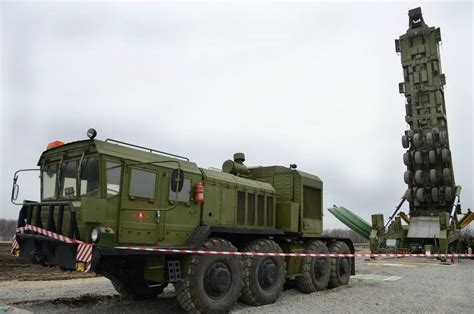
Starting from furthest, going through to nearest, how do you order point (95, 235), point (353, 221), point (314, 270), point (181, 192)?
1. point (353, 221)
2. point (314, 270)
3. point (181, 192)
4. point (95, 235)

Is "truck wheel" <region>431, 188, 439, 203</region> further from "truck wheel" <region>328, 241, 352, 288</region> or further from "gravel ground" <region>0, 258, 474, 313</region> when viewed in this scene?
"truck wheel" <region>328, 241, 352, 288</region>

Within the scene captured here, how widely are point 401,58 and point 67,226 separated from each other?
27.0m

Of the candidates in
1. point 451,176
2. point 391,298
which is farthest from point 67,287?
point 451,176

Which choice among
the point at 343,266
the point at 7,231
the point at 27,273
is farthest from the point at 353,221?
the point at 7,231

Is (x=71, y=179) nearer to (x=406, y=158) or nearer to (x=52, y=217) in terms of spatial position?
(x=52, y=217)

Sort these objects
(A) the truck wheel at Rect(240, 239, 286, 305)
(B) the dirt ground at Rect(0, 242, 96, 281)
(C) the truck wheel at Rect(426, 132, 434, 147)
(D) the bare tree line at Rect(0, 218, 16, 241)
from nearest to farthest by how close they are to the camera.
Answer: (A) the truck wheel at Rect(240, 239, 286, 305) → (B) the dirt ground at Rect(0, 242, 96, 281) → (C) the truck wheel at Rect(426, 132, 434, 147) → (D) the bare tree line at Rect(0, 218, 16, 241)

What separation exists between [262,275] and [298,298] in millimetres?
1622

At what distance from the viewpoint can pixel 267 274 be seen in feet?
29.9

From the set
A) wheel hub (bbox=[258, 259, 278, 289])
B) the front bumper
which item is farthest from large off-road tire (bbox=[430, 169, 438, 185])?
the front bumper

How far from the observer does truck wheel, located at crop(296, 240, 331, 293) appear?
10.6m

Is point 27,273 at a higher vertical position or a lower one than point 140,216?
lower

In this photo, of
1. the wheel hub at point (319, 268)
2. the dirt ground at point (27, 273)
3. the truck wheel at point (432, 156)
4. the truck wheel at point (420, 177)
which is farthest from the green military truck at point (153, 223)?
the truck wheel at point (432, 156)

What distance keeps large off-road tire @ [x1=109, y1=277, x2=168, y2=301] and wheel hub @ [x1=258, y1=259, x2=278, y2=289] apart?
235 cm

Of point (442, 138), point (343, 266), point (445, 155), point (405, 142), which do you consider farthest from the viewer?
point (405, 142)
